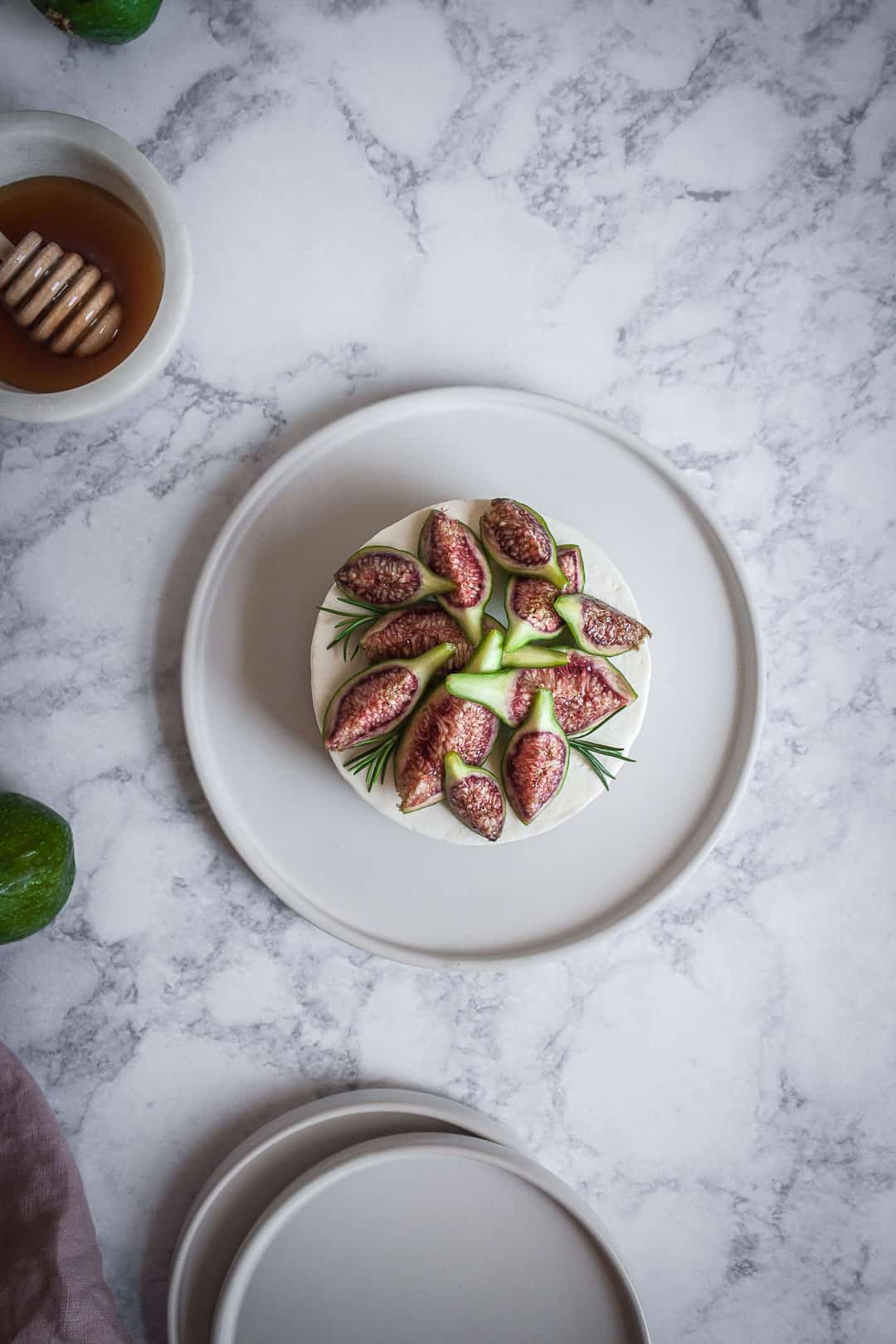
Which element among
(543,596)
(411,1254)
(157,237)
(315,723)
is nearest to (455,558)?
(543,596)

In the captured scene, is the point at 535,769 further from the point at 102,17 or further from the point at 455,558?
the point at 102,17

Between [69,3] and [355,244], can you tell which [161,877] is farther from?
[69,3]

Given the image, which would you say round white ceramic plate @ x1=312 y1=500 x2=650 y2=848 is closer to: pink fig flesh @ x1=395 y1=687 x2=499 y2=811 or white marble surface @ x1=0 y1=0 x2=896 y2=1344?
pink fig flesh @ x1=395 y1=687 x2=499 y2=811

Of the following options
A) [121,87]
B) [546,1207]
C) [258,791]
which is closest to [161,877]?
[258,791]

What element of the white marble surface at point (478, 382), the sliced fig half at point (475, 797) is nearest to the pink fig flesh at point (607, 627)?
the sliced fig half at point (475, 797)

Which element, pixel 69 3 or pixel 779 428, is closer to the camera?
pixel 69 3

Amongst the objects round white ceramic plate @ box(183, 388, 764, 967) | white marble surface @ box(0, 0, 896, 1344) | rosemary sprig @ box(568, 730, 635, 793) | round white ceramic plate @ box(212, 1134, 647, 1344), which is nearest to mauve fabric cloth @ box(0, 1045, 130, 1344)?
white marble surface @ box(0, 0, 896, 1344)
